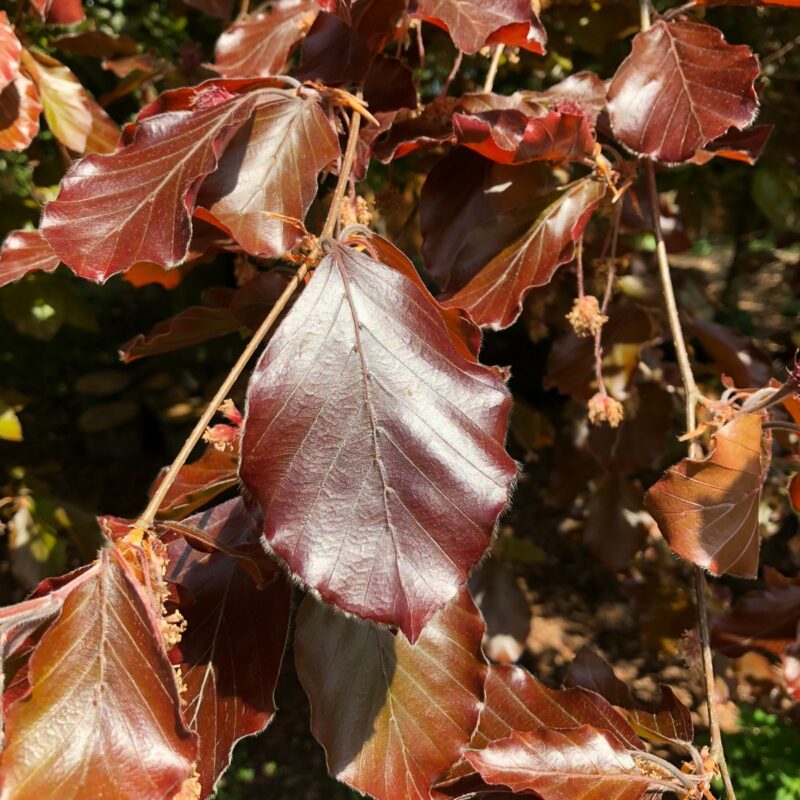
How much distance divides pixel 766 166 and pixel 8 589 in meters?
3.04

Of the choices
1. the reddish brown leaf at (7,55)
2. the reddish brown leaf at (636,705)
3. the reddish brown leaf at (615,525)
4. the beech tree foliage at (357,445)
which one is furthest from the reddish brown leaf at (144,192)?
the reddish brown leaf at (615,525)

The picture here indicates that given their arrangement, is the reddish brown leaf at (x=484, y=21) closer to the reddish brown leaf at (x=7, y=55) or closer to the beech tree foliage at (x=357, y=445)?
the beech tree foliage at (x=357, y=445)

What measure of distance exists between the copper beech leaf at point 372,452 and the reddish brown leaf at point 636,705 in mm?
409

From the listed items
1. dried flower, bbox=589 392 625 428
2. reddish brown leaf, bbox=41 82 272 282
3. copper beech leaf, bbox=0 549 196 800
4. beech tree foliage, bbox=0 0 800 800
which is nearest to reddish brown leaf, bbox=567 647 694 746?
beech tree foliage, bbox=0 0 800 800

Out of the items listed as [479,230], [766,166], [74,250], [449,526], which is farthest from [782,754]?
[74,250]

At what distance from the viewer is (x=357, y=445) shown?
1.97ft

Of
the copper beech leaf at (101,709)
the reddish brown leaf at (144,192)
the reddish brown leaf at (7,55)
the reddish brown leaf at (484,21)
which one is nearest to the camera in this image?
the copper beech leaf at (101,709)

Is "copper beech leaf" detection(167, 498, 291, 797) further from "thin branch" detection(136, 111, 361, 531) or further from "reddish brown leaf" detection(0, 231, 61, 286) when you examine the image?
"reddish brown leaf" detection(0, 231, 61, 286)

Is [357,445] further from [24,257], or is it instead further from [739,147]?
[739,147]

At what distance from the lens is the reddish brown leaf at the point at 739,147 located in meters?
0.99

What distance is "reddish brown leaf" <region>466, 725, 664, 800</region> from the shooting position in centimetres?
71

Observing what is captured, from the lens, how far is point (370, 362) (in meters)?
0.62

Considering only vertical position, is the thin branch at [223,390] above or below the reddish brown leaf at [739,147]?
above

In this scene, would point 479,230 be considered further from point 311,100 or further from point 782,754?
point 782,754
